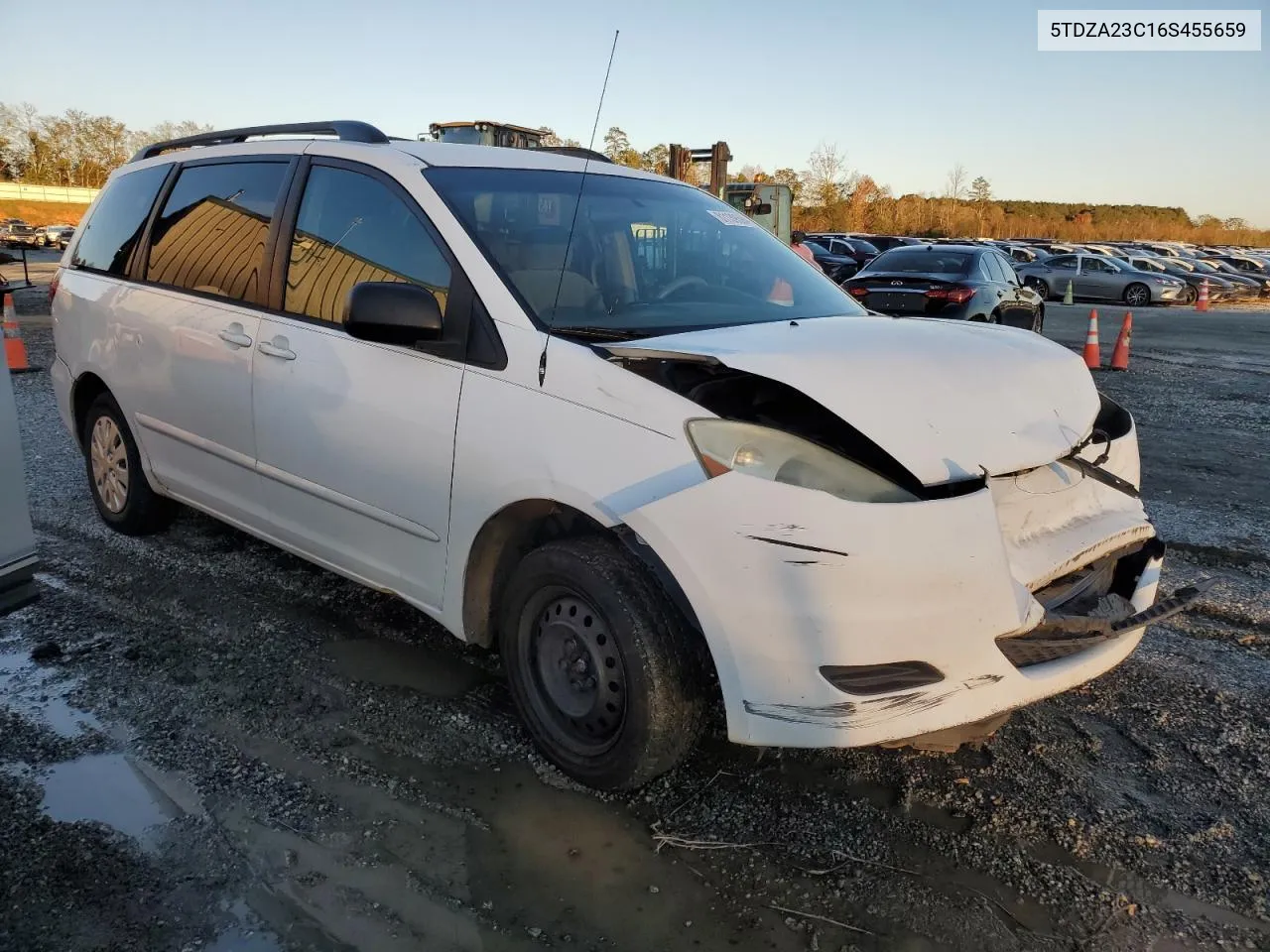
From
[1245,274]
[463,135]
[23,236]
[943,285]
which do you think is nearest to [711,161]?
[463,135]

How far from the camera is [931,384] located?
2746 millimetres

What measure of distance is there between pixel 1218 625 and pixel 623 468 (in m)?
3.07

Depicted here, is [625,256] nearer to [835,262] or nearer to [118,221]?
[118,221]

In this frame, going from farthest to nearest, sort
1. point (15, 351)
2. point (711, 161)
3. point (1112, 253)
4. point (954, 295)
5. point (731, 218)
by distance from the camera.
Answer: point (1112, 253) < point (711, 161) < point (954, 295) < point (15, 351) < point (731, 218)

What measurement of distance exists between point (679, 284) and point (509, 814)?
1937 mm

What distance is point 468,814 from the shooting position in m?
2.79

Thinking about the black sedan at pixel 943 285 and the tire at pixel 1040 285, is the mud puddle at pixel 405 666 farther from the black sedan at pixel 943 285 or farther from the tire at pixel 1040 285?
the tire at pixel 1040 285

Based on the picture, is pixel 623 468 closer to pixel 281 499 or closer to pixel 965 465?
pixel 965 465

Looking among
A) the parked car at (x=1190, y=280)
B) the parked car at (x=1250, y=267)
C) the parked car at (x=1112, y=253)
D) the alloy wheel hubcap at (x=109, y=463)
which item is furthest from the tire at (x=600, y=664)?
the parked car at (x=1250, y=267)

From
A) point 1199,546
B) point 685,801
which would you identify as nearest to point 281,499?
point 685,801

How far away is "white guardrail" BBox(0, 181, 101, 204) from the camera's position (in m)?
69.3

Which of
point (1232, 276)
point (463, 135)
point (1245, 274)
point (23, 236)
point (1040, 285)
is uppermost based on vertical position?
point (463, 135)

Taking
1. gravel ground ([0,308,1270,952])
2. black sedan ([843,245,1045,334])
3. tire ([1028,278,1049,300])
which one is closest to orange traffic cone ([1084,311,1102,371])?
black sedan ([843,245,1045,334])

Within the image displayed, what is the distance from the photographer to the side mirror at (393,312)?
9.90ft
